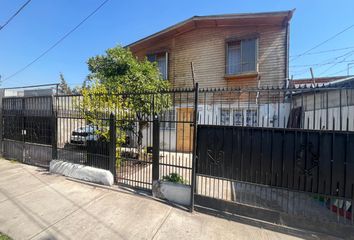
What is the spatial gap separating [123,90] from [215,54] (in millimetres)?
5332

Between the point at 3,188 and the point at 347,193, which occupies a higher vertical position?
the point at 347,193

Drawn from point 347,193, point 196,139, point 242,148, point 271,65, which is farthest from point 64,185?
point 271,65

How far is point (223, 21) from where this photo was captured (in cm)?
992

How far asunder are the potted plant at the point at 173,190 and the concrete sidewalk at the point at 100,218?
0.75ft

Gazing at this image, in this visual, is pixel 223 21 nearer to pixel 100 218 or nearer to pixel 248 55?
pixel 248 55

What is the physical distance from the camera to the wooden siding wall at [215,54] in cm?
920

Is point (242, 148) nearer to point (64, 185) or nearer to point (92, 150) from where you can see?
point (92, 150)

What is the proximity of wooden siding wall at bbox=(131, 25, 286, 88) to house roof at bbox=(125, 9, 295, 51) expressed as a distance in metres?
0.22

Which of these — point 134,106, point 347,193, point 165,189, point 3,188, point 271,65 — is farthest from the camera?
point 271,65

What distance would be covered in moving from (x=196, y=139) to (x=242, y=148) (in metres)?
0.93

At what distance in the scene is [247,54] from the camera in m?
9.53

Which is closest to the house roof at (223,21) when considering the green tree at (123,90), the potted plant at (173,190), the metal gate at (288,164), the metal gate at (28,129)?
the green tree at (123,90)

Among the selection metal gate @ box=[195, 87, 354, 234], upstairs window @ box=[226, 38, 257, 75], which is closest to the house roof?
upstairs window @ box=[226, 38, 257, 75]

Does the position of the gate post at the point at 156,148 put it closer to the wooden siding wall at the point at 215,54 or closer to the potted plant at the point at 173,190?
the potted plant at the point at 173,190
